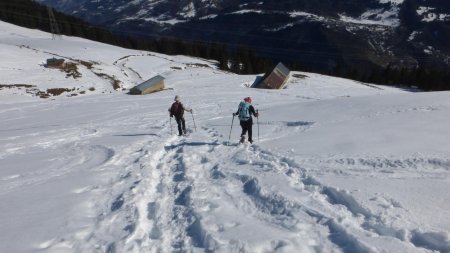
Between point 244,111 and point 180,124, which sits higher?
point 244,111

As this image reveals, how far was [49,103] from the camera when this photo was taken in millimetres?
37969

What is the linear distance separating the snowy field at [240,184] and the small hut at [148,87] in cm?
2400

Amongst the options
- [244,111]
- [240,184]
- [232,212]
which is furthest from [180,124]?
[232,212]

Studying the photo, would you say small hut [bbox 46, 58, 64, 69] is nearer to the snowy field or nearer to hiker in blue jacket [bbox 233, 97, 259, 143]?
the snowy field

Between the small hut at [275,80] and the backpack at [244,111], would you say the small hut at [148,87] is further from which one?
the backpack at [244,111]

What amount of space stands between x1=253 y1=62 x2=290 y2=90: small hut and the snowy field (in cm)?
3645

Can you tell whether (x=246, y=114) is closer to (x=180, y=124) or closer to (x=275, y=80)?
Result: (x=180, y=124)

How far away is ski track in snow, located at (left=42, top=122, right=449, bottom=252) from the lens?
7383 mm

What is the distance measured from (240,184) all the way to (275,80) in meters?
51.5

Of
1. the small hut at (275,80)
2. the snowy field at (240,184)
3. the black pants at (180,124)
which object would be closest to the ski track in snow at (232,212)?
the snowy field at (240,184)

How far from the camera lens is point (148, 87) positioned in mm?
49125

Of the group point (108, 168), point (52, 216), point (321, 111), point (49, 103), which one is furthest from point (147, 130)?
point (49, 103)

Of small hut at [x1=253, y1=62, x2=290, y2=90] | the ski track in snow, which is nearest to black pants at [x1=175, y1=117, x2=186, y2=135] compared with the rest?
the ski track in snow

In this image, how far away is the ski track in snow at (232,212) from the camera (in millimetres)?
7383
